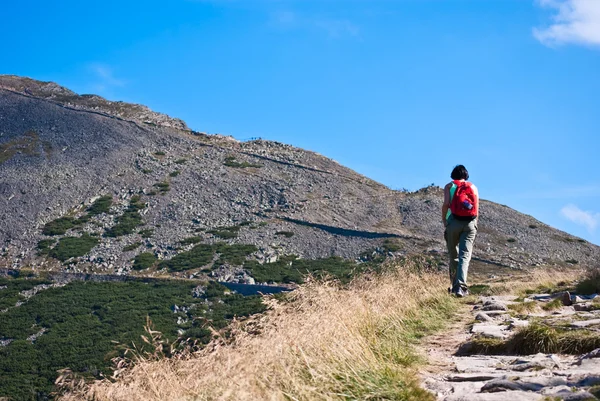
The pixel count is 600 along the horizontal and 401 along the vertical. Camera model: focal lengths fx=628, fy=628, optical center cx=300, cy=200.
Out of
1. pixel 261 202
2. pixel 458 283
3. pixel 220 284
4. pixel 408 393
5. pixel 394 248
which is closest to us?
pixel 408 393

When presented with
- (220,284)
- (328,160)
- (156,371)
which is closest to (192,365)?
(156,371)

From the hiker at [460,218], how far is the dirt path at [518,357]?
4.67 feet

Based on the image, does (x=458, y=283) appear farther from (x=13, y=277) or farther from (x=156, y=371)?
(x=13, y=277)

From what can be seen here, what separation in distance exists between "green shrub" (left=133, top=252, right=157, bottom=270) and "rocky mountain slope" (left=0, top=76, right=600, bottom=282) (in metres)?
0.11

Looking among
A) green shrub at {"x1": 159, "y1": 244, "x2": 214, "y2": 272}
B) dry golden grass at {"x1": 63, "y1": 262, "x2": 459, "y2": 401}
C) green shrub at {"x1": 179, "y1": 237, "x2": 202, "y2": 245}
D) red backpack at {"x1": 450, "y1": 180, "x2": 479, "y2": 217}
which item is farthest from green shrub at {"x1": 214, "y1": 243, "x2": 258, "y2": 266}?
dry golden grass at {"x1": 63, "y1": 262, "x2": 459, "y2": 401}

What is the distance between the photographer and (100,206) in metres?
65.5

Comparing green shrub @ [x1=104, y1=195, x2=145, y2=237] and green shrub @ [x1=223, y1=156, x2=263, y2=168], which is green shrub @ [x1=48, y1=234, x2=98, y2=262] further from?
green shrub @ [x1=223, y1=156, x2=263, y2=168]

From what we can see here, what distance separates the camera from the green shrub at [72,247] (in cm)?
5281

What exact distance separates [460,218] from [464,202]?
10.7 inches

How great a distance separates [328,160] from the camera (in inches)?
3526

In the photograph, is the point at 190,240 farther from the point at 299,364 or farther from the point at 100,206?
the point at 299,364

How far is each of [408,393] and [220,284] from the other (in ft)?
141

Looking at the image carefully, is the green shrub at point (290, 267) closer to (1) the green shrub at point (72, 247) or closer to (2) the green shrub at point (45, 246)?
(1) the green shrub at point (72, 247)

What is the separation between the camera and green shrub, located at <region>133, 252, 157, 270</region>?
5122 centimetres
